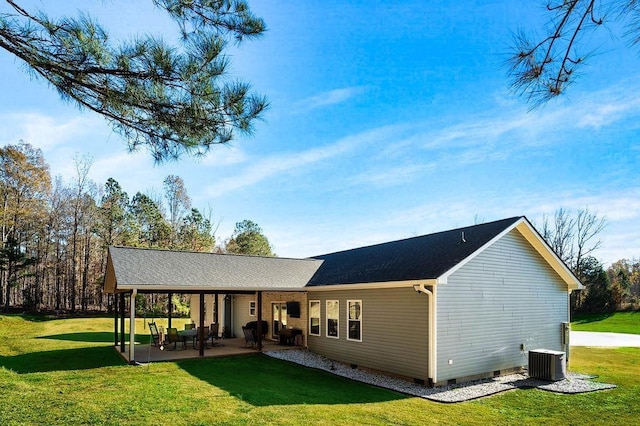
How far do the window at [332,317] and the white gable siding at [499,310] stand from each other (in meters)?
4.22

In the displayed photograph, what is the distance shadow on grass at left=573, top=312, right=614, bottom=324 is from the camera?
113 feet

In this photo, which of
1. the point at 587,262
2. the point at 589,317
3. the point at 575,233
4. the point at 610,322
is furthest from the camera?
the point at 575,233

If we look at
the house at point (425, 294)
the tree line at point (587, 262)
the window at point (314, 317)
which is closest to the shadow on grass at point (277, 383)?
the house at point (425, 294)

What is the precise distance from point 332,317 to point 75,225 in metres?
28.1

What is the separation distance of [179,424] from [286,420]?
5.56 feet

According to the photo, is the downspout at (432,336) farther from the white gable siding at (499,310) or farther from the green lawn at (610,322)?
the green lawn at (610,322)

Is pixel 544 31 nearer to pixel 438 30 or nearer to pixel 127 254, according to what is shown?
pixel 438 30

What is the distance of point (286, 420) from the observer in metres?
7.11

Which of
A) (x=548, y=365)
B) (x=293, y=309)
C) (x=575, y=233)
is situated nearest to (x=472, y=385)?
(x=548, y=365)

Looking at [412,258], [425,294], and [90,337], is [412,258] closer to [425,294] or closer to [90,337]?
[425,294]

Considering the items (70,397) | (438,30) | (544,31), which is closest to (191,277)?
(70,397)

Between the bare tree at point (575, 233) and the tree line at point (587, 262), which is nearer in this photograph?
the tree line at point (587, 262)

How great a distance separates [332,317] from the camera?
14109mm

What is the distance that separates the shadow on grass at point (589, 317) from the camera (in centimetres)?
3446
